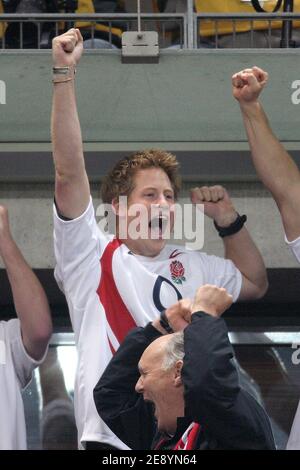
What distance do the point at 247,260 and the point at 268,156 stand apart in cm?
46

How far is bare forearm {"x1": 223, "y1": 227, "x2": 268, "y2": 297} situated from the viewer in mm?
5215

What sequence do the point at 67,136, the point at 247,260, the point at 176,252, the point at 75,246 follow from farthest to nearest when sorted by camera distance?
1. the point at 247,260
2. the point at 176,252
3. the point at 75,246
4. the point at 67,136

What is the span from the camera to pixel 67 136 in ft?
15.4

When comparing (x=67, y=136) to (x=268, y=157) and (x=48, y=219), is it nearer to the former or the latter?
(x=268, y=157)

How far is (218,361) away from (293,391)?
250 centimetres

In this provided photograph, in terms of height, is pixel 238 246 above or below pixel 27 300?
above

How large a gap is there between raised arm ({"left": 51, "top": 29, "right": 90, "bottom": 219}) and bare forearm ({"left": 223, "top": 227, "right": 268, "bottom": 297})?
746mm

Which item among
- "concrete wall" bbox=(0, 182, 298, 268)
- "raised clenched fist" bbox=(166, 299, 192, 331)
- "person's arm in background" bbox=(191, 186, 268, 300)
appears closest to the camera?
"raised clenched fist" bbox=(166, 299, 192, 331)

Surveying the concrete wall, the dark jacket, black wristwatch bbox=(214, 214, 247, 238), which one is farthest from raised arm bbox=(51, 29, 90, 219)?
the concrete wall

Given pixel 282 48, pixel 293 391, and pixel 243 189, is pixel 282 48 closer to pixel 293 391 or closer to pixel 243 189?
pixel 243 189

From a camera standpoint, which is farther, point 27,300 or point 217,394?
point 27,300

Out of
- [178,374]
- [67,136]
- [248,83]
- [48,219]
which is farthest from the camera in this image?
[48,219]

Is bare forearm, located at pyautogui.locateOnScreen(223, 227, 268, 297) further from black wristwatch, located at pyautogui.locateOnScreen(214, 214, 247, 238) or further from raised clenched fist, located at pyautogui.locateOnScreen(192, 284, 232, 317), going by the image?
raised clenched fist, located at pyautogui.locateOnScreen(192, 284, 232, 317)

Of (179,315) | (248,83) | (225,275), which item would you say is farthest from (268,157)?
(179,315)
